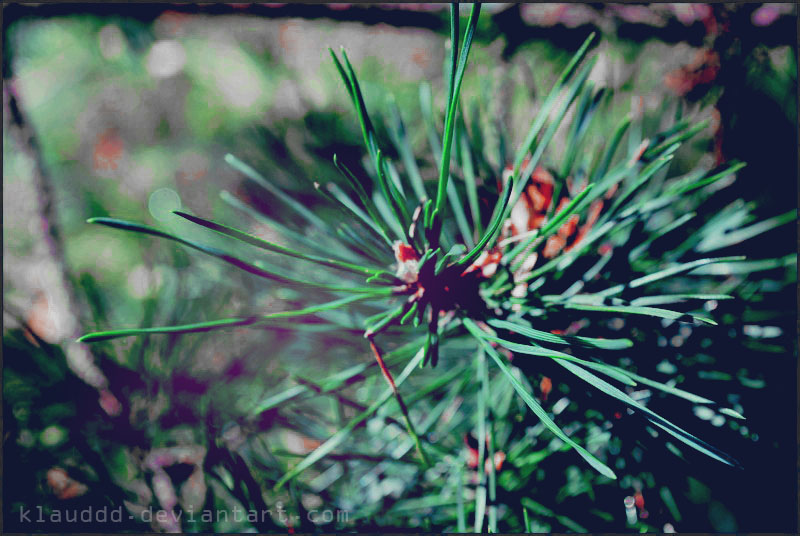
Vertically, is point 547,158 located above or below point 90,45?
below

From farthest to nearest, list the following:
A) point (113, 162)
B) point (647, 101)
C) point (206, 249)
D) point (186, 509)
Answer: point (113, 162), point (647, 101), point (186, 509), point (206, 249)

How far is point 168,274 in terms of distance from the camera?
36cm

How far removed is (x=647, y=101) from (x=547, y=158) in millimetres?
232

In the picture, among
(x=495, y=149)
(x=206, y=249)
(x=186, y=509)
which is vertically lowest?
(x=186, y=509)

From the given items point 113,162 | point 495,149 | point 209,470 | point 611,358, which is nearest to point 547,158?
point 495,149

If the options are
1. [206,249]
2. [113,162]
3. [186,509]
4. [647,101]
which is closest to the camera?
[206,249]

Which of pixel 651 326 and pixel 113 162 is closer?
pixel 651 326

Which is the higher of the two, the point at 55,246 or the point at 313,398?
the point at 55,246

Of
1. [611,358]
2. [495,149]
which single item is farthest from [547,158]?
[611,358]

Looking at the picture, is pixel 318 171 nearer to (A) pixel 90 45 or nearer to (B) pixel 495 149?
(B) pixel 495 149

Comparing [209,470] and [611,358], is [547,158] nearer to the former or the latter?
[611,358]

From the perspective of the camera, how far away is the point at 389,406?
280mm

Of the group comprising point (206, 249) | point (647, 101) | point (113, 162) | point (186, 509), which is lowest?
point (186, 509)

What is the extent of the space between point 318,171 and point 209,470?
23cm
